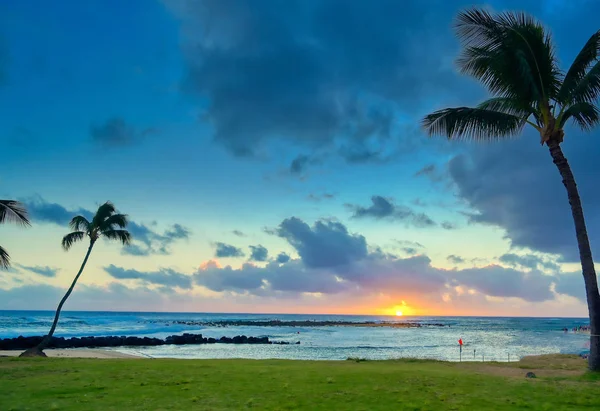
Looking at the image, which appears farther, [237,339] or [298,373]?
[237,339]

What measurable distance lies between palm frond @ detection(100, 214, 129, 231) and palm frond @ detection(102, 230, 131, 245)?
327mm

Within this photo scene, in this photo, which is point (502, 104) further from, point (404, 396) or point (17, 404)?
point (17, 404)

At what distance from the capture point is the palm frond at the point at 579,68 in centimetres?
1645

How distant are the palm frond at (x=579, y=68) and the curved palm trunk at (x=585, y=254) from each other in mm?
1871

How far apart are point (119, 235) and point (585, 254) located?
1158 inches

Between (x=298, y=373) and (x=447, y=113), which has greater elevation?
(x=447, y=113)

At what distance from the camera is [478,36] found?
1795 centimetres

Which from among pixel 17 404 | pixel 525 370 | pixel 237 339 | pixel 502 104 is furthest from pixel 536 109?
pixel 237 339

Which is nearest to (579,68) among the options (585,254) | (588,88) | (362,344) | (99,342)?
Result: (588,88)

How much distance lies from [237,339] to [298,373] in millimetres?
48513

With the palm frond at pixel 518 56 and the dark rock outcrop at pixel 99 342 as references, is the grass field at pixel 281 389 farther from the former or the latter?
the dark rock outcrop at pixel 99 342

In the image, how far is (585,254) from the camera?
1581cm

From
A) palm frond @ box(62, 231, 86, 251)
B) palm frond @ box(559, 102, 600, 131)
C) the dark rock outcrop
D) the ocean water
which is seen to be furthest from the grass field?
the dark rock outcrop

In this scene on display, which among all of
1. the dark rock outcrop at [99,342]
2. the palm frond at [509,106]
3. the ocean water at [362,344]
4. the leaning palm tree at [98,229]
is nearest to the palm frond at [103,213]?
the leaning palm tree at [98,229]
